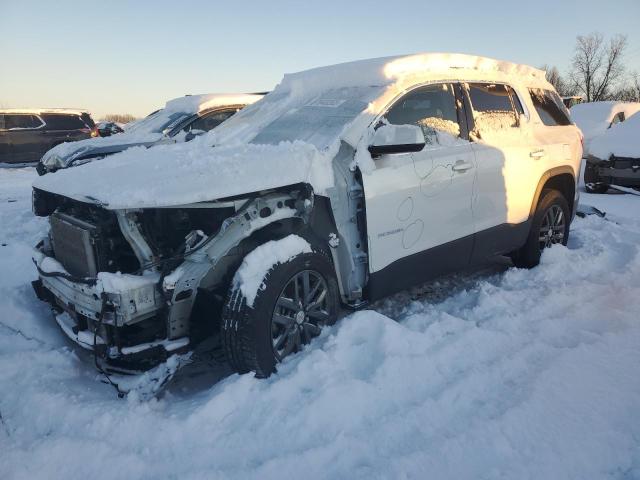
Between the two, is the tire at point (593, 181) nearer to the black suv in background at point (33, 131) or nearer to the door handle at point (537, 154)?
the door handle at point (537, 154)

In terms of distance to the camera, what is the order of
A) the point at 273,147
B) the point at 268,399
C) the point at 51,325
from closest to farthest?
the point at 268,399, the point at 273,147, the point at 51,325

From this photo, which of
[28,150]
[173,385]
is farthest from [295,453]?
[28,150]

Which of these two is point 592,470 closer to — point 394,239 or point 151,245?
point 394,239

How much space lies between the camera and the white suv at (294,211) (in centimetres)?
262

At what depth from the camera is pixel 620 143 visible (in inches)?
341

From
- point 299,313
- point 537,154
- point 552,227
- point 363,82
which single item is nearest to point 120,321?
point 299,313

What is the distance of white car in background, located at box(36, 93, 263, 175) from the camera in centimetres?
716

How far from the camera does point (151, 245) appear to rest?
106 inches

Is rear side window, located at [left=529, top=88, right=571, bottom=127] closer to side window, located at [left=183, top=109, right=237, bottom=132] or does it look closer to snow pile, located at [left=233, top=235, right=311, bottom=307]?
snow pile, located at [left=233, top=235, right=311, bottom=307]

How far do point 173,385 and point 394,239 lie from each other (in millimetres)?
1676

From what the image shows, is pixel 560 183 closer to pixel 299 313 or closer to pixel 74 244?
pixel 299 313

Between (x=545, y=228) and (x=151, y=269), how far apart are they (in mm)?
3777

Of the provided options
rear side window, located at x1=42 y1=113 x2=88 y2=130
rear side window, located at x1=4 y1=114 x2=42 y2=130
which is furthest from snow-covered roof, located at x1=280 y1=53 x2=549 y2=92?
rear side window, located at x1=4 y1=114 x2=42 y2=130

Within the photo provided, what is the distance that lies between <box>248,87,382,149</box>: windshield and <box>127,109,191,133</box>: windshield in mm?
4380
